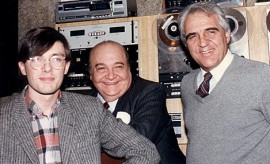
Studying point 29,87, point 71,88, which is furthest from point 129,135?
point 71,88

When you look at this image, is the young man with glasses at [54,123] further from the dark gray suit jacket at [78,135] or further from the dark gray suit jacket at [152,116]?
the dark gray suit jacket at [152,116]

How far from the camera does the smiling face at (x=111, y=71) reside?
2.07 metres

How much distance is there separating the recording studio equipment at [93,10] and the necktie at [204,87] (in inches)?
44.9

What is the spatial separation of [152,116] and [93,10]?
1.37 m

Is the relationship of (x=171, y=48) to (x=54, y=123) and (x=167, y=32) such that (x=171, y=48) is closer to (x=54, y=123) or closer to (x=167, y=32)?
(x=167, y=32)

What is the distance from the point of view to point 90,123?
1479 mm

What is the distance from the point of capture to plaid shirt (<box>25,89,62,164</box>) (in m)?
1.39

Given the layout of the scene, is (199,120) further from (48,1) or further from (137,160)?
(48,1)

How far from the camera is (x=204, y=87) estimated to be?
185cm

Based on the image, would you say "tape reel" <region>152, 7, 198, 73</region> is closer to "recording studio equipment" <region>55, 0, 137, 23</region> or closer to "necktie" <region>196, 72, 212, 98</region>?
"recording studio equipment" <region>55, 0, 137, 23</region>

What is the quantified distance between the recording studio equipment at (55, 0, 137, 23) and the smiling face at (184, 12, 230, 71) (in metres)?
0.97

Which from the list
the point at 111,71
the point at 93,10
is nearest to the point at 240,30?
the point at 111,71

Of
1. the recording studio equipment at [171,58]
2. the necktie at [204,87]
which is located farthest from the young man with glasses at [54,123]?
the recording studio equipment at [171,58]

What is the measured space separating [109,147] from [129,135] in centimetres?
11
